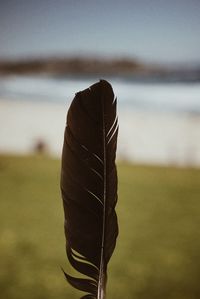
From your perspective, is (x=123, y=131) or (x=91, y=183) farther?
(x=123, y=131)

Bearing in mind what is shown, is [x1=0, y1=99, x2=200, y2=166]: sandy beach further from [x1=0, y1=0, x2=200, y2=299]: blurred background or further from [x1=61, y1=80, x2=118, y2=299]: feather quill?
[x1=61, y1=80, x2=118, y2=299]: feather quill

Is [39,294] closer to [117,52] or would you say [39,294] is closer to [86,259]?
[86,259]

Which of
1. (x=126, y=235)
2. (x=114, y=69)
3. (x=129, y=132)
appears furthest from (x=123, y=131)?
(x=126, y=235)

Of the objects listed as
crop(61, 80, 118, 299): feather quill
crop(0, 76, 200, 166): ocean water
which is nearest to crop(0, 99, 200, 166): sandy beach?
crop(0, 76, 200, 166): ocean water

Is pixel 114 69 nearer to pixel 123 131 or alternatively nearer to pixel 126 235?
pixel 123 131

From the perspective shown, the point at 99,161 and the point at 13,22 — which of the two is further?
the point at 13,22

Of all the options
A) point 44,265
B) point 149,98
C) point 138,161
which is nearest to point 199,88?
point 149,98
